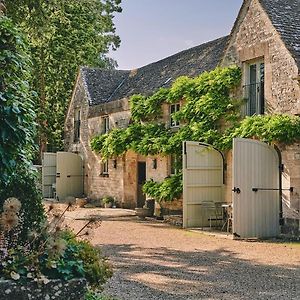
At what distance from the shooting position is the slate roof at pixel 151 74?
20.4 metres

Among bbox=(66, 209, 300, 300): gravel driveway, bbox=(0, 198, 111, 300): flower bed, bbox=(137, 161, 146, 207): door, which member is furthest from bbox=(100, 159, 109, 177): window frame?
bbox=(0, 198, 111, 300): flower bed

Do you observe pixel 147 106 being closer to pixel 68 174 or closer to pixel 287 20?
pixel 287 20

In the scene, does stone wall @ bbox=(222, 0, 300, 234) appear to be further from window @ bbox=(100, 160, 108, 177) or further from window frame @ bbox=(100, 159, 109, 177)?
window @ bbox=(100, 160, 108, 177)

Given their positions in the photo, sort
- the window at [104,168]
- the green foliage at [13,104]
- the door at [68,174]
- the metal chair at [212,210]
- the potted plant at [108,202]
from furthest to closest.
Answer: the door at [68,174] < the window at [104,168] < the potted plant at [108,202] < the metal chair at [212,210] < the green foliage at [13,104]

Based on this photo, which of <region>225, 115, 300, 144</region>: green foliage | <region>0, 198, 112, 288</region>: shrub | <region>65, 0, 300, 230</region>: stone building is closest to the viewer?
<region>0, 198, 112, 288</region>: shrub

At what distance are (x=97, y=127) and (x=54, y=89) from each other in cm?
850

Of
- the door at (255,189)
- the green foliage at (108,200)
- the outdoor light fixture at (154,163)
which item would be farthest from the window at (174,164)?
the green foliage at (108,200)

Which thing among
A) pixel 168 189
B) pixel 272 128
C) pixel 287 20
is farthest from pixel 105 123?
pixel 272 128

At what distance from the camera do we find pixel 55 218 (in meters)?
6.41

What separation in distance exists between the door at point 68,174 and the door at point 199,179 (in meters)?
11.7

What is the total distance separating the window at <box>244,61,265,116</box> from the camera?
1539 cm

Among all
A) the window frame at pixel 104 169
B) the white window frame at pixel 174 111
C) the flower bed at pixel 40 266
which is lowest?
the flower bed at pixel 40 266

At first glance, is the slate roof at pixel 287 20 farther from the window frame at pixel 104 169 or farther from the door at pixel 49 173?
the door at pixel 49 173

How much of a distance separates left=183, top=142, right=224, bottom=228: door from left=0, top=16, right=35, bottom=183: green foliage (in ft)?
31.2
